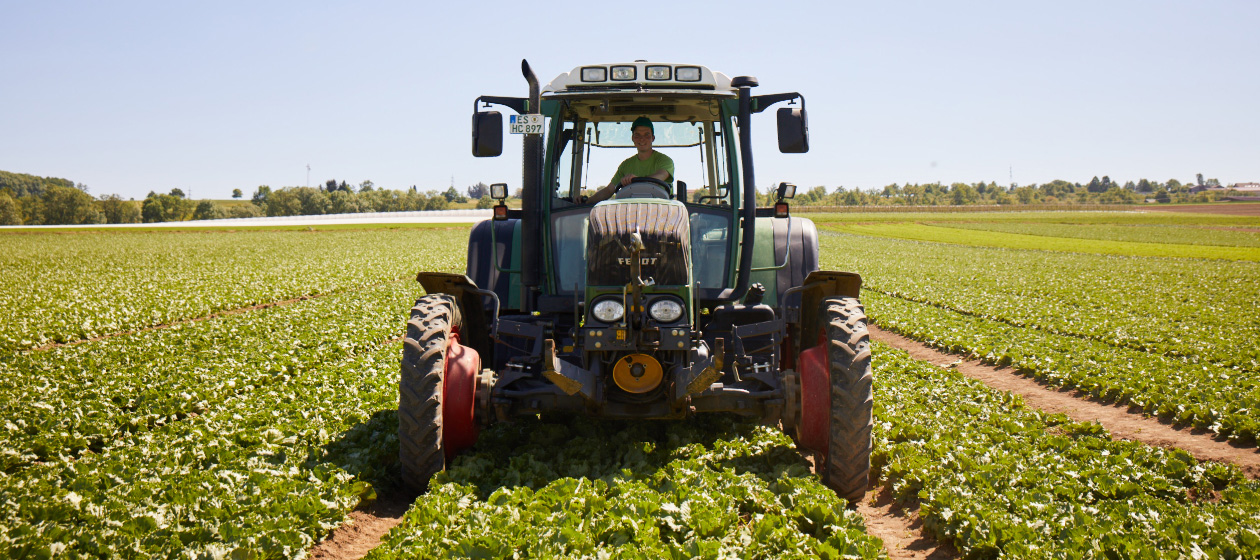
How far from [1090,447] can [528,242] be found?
5237 mm

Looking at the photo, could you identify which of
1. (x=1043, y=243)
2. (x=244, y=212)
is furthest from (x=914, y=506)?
(x=244, y=212)

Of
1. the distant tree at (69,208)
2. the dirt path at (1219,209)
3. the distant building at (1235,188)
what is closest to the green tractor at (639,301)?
the distant tree at (69,208)

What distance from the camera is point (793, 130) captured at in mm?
5906

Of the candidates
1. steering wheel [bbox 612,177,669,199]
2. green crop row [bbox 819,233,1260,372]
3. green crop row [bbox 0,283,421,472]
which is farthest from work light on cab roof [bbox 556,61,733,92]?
green crop row [bbox 819,233,1260,372]

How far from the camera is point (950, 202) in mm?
140375

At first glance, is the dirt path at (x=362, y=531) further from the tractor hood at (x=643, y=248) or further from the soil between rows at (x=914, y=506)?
the tractor hood at (x=643, y=248)

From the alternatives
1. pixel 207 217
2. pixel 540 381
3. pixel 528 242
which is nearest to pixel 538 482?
pixel 540 381

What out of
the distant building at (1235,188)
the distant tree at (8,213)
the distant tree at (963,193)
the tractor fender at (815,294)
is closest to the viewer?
the tractor fender at (815,294)

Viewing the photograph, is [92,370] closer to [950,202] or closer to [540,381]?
[540,381]

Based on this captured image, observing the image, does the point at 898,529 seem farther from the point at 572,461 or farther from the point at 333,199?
the point at 333,199

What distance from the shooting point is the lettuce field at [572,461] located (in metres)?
4.32

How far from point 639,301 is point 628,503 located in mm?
1363

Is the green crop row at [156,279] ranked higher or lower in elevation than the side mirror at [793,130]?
lower

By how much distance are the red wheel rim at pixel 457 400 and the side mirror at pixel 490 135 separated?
5.03ft
